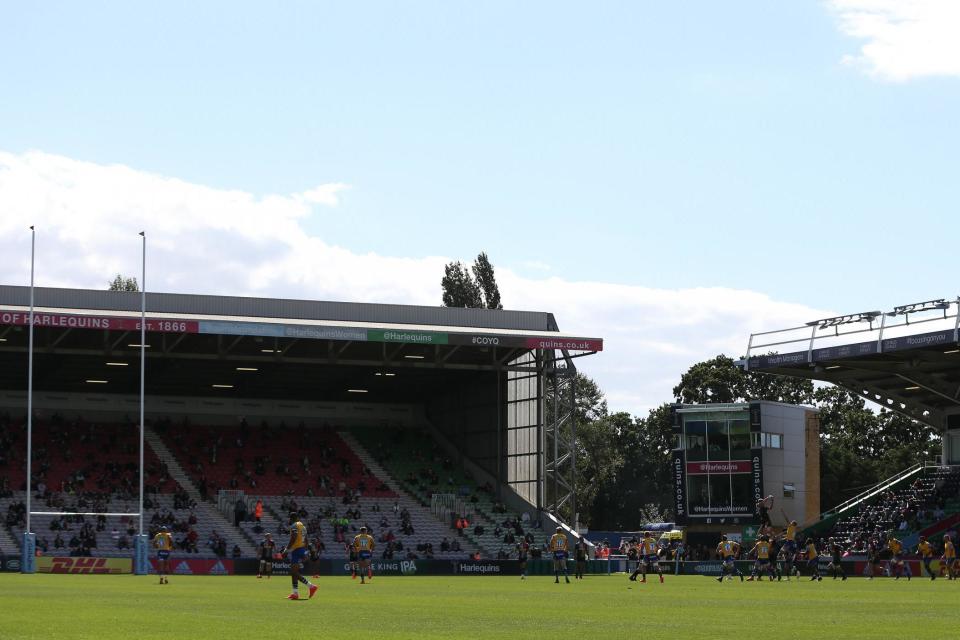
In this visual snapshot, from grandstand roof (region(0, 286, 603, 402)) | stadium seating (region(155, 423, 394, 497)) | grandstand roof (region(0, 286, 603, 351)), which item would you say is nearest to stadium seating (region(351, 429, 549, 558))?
stadium seating (region(155, 423, 394, 497))

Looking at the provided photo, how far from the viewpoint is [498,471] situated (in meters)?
73.6

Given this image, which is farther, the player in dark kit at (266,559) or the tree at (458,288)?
the tree at (458,288)

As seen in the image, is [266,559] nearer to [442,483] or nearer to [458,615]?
[442,483]

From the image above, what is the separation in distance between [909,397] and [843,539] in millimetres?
8556

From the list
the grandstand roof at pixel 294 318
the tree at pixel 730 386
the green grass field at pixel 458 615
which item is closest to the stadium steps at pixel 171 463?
the grandstand roof at pixel 294 318

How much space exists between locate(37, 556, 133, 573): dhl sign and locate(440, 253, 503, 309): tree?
55.6 meters

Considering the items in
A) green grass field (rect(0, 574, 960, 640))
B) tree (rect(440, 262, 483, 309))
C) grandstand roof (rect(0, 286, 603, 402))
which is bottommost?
green grass field (rect(0, 574, 960, 640))

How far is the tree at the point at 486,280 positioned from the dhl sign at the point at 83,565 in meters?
57.3

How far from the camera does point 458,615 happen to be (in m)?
23.4

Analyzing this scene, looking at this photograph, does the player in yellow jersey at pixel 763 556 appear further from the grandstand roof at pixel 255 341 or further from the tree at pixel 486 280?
the tree at pixel 486 280

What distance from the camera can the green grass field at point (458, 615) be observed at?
720 inches

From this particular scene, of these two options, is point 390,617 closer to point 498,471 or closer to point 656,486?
point 498,471

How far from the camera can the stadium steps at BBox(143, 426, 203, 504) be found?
2741 inches

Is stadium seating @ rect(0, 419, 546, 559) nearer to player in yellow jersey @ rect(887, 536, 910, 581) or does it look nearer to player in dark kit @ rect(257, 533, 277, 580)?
player in dark kit @ rect(257, 533, 277, 580)
